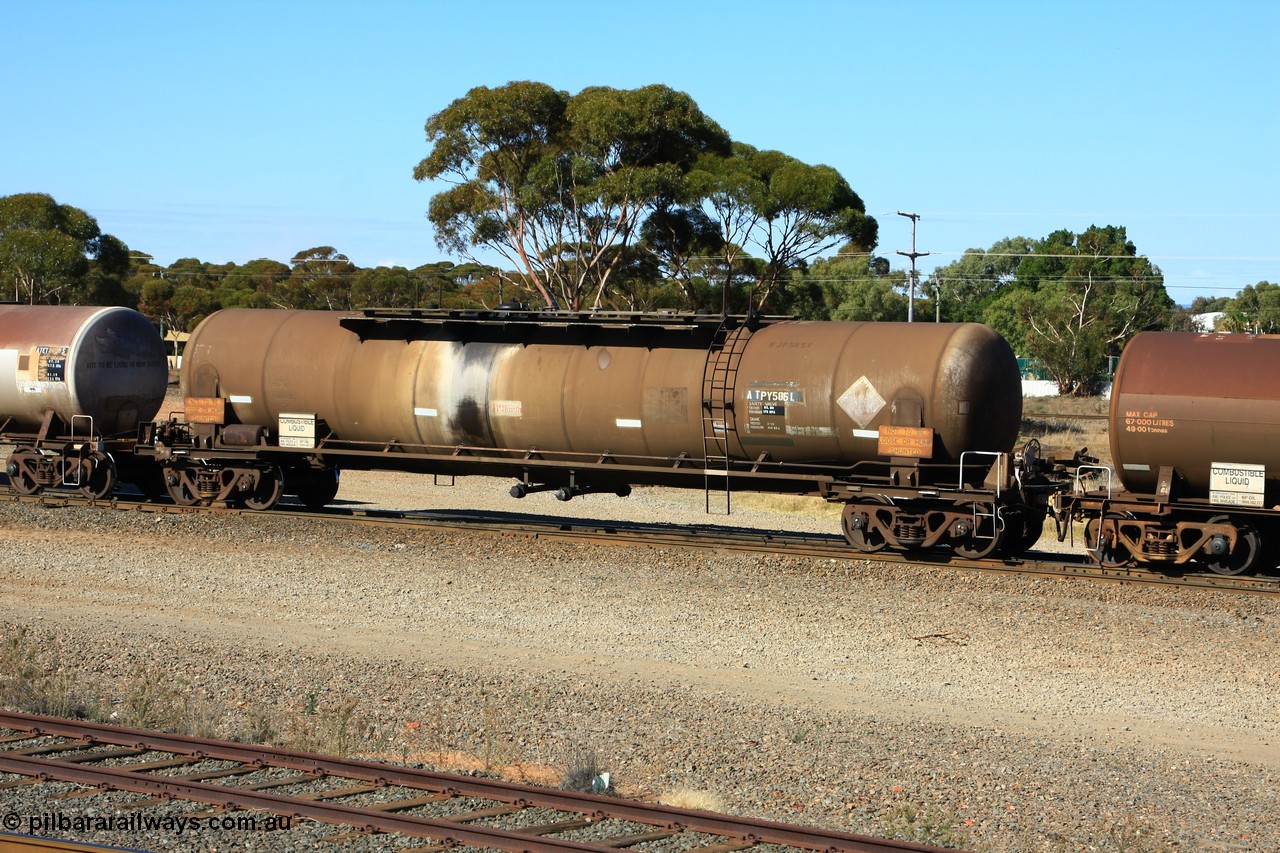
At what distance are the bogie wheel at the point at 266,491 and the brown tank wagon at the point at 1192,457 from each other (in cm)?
1302

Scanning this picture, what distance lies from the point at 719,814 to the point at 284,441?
1503cm

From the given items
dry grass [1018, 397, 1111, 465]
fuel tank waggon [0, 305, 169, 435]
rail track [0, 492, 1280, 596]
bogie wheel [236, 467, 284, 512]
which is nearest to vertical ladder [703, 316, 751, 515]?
rail track [0, 492, 1280, 596]

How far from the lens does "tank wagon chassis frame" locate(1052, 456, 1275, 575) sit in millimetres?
16078

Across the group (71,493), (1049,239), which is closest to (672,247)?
(71,493)

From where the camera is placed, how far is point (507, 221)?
5150cm

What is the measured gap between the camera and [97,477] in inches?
886

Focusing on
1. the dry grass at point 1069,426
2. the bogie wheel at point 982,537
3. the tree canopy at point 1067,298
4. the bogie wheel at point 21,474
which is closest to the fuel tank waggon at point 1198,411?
the bogie wheel at point 982,537

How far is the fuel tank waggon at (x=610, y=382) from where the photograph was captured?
17.2m

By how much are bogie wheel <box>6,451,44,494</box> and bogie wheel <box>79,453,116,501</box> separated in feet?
3.86

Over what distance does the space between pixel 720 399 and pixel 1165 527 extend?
21.1ft

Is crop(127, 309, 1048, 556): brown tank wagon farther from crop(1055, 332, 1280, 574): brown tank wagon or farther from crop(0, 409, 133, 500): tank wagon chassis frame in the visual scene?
crop(1055, 332, 1280, 574): brown tank wagon

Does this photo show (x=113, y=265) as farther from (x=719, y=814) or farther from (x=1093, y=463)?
(x=719, y=814)

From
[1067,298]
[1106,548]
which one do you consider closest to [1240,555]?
[1106,548]

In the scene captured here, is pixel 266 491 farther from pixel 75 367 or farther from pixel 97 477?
pixel 75 367
